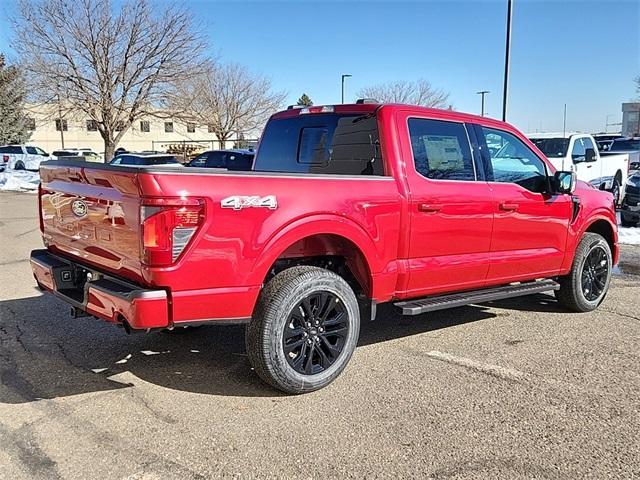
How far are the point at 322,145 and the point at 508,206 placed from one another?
67.6 inches

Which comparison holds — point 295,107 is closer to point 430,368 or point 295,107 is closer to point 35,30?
point 430,368

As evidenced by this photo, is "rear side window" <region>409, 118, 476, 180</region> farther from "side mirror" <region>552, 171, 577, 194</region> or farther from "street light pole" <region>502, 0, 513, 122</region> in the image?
"street light pole" <region>502, 0, 513, 122</region>

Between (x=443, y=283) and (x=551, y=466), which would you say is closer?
(x=551, y=466)

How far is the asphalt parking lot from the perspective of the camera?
308 cm

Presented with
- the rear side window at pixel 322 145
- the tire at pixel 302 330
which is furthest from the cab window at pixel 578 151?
the tire at pixel 302 330

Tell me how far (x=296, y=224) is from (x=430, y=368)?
162 cm

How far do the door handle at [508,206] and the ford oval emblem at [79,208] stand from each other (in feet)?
11.0

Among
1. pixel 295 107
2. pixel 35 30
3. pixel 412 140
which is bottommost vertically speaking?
pixel 412 140

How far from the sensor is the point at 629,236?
36.4 ft

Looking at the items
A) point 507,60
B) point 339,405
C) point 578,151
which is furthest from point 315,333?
point 507,60

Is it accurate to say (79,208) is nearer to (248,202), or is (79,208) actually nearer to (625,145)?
(248,202)

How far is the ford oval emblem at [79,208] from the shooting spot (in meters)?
3.93

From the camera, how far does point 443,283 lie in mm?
4809

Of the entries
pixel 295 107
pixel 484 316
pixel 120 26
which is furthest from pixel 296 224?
pixel 120 26
